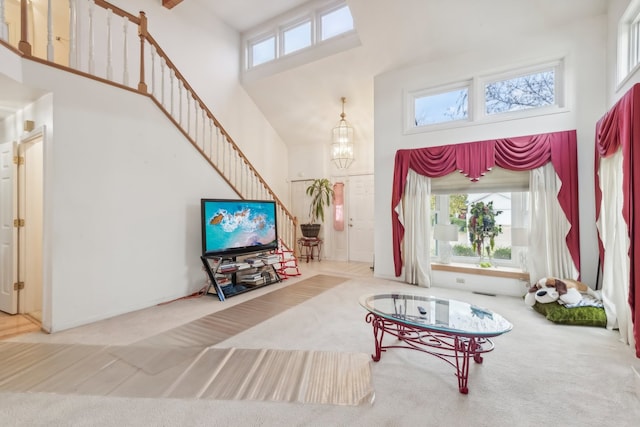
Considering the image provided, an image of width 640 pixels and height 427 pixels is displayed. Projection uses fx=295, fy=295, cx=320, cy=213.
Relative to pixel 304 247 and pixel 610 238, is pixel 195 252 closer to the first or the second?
pixel 304 247

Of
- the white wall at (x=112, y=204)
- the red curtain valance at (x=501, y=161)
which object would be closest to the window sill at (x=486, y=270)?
the red curtain valance at (x=501, y=161)

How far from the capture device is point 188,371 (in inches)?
87.1

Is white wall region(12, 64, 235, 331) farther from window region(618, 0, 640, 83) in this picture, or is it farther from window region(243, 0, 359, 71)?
window region(618, 0, 640, 83)

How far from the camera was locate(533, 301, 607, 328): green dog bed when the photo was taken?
3.01 meters

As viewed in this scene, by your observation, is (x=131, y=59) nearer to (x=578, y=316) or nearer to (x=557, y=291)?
(x=557, y=291)

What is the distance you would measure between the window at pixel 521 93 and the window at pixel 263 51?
4219 millimetres

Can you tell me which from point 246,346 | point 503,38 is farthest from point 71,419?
point 503,38

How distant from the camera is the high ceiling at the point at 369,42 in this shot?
3807 mm

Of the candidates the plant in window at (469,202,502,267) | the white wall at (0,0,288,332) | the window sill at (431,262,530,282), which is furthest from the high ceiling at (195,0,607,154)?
the window sill at (431,262,530,282)

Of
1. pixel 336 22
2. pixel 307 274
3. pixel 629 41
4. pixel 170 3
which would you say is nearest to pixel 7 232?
pixel 307 274

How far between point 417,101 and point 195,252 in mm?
4211

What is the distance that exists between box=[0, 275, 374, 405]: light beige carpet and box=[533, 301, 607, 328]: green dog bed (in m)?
2.26

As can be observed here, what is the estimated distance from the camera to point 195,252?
14.1 ft

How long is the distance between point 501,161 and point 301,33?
14.3ft
